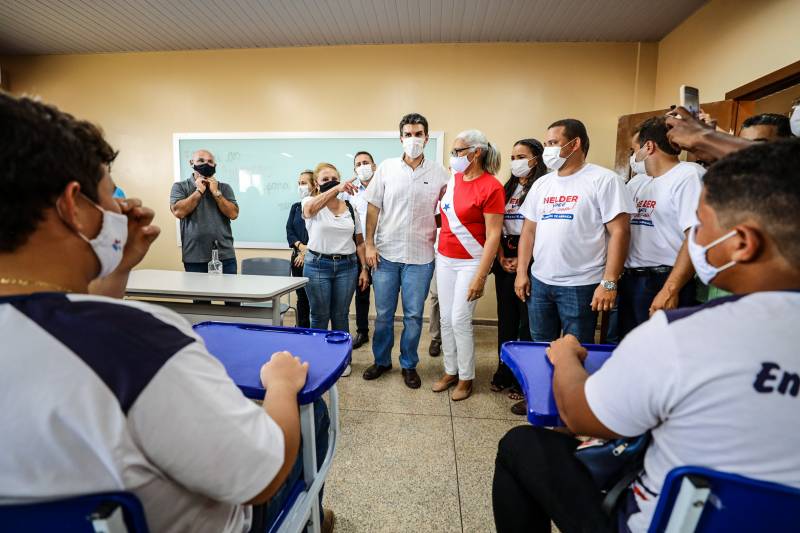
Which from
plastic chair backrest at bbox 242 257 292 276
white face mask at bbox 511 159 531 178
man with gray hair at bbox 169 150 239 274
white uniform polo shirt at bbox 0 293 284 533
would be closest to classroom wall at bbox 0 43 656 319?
plastic chair backrest at bbox 242 257 292 276

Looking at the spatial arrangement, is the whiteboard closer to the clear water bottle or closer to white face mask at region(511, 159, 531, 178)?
the clear water bottle

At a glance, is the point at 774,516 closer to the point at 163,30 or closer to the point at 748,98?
the point at 748,98

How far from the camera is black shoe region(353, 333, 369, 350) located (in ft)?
10.7

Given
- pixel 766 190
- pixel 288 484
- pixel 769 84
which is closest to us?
pixel 766 190

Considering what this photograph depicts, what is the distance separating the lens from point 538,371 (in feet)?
3.16

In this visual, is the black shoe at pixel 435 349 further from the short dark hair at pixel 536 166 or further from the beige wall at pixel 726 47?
the beige wall at pixel 726 47

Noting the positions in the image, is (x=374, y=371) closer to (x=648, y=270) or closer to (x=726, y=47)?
(x=648, y=270)

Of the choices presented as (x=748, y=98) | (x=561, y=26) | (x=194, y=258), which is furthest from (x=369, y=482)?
(x=561, y=26)

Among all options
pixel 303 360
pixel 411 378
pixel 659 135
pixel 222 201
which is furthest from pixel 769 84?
pixel 222 201

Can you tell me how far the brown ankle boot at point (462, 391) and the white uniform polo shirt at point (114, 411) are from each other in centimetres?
193

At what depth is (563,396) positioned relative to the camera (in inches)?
31.2

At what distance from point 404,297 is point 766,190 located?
200 centimetres

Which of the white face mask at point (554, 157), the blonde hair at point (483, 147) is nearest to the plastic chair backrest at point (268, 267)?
the blonde hair at point (483, 147)

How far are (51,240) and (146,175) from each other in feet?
15.3
